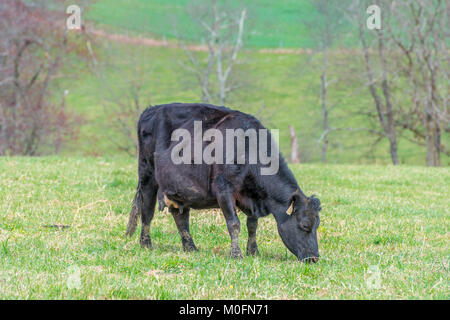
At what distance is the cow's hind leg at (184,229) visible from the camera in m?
8.09

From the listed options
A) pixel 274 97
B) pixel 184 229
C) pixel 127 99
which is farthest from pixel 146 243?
pixel 274 97

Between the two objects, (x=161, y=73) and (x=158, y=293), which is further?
(x=161, y=73)

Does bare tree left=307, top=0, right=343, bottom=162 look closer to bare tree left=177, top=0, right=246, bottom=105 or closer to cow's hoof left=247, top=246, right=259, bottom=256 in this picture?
bare tree left=177, top=0, right=246, bottom=105

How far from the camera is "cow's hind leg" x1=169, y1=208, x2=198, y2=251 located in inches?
319

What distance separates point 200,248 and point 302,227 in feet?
5.91

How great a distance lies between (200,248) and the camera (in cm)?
833

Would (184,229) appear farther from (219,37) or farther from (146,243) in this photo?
(219,37)

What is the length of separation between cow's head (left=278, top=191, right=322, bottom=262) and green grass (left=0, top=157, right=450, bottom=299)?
21 cm

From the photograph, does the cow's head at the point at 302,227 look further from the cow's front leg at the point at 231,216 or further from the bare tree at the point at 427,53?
the bare tree at the point at 427,53

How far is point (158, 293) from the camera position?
545cm

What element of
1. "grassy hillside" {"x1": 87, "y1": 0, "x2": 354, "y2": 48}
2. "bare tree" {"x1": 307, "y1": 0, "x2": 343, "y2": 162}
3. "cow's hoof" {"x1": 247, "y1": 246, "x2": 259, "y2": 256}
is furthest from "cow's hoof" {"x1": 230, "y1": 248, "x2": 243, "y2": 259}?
"grassy hillside" {"x1": 87, "y1": 0, "x2": 354, "y2": 48}

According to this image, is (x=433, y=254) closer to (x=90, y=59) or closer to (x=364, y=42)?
(x=364, y=42)

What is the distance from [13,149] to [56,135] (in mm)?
2899
